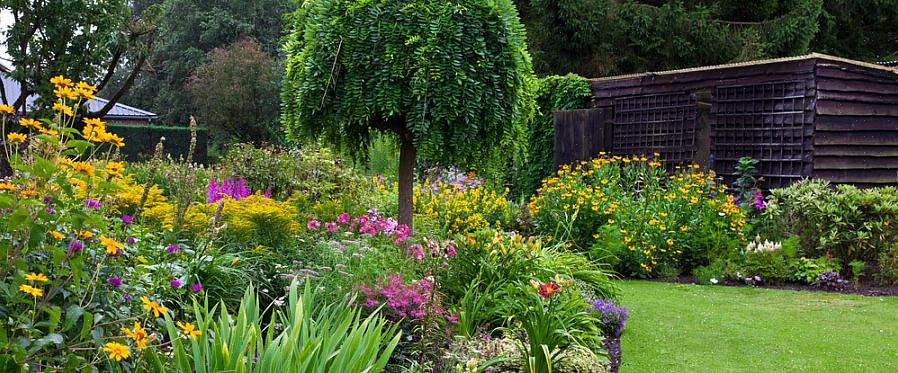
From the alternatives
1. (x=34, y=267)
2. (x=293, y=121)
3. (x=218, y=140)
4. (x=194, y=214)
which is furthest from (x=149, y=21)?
(x=218, y=140)

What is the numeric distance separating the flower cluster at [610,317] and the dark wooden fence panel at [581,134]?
677cm

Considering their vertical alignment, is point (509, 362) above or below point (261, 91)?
below

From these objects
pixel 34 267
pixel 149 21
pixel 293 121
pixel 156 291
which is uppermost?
pixel 149 21

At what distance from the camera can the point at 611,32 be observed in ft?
58.0

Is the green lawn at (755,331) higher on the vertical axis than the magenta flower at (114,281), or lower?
lower

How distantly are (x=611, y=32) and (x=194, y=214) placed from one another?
14113 mm

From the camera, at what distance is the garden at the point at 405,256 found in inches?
105

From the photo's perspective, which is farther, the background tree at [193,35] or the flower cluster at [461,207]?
the background tree at [193,35]

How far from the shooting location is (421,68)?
542 centimetres

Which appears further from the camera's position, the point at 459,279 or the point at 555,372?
the point at 459,279

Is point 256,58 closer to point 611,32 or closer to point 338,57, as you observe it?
point 611,32

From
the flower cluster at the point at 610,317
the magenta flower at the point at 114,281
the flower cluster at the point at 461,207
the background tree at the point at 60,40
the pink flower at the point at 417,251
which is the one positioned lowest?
the flower cluster at the point at 610,317

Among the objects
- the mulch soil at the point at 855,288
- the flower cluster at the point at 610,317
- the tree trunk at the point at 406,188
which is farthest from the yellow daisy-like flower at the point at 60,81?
the mulch soil at the point at 855,288

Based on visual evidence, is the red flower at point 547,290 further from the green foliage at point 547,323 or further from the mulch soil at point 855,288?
the mulch soil at point 855,288
